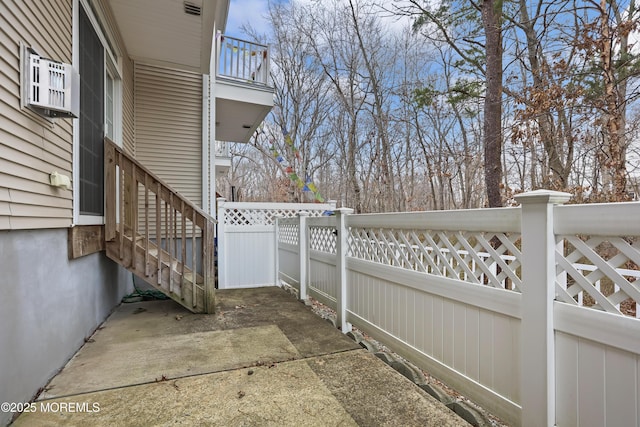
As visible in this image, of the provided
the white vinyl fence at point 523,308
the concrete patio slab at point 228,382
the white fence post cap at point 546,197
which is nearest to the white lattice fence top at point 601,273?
the white vinyl fence at point 523,308

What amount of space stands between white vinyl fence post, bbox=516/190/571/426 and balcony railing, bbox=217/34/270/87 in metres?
5.86

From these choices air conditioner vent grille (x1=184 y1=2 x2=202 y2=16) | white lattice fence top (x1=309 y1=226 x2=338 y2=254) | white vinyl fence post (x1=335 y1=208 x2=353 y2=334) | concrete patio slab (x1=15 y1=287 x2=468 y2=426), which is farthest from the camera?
white lattice fence top (x1=309 y1=226 x2=338 y2=254)

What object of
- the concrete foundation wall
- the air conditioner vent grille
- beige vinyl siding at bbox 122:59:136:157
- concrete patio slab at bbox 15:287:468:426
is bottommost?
concrete patio slab at bbox 15:287:468:426

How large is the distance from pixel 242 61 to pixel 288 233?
373 centimetres

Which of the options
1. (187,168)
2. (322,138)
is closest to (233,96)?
(187,168)

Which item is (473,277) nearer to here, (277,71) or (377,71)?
(377,71)

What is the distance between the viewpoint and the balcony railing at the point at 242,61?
652cm

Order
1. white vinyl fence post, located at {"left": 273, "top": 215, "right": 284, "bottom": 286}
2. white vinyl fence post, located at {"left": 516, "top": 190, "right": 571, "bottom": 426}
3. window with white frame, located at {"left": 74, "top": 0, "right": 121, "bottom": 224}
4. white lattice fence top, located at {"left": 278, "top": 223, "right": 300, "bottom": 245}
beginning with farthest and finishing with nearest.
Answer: white vinyl fence post, located at {"left": 273, "top": 215, "right": 284, "bottom": 286} < white lattice fence top, located at {"left": 278, "top": 223, "right": 300, "bottom": 245} < window with white frame, located at {"left": 74, "top": 0, "right": 121, "bottom": 224} < white vinyl fence post, located at {"left": 516, "top": 190, "right": 571, "bottom": 426}

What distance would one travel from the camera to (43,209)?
2.32 meters

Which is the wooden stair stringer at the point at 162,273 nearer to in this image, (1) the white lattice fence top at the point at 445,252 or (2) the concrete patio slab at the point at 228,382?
(2) the concrete patio slab at the point at 228,382

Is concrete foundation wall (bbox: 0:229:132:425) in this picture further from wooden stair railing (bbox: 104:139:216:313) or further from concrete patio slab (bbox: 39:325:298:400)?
wooden stair railing (bbox: 104:139:216:313)

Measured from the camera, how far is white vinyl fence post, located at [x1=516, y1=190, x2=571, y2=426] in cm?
159

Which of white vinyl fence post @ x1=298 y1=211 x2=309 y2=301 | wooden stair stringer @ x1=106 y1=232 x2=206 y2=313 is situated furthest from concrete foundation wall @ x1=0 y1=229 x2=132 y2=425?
white vinyl fence post @ x1=298 y1=211 x2=309 y2=301

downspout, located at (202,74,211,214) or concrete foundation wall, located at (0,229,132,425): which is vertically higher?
downspout, located at (202,74,211,214)
